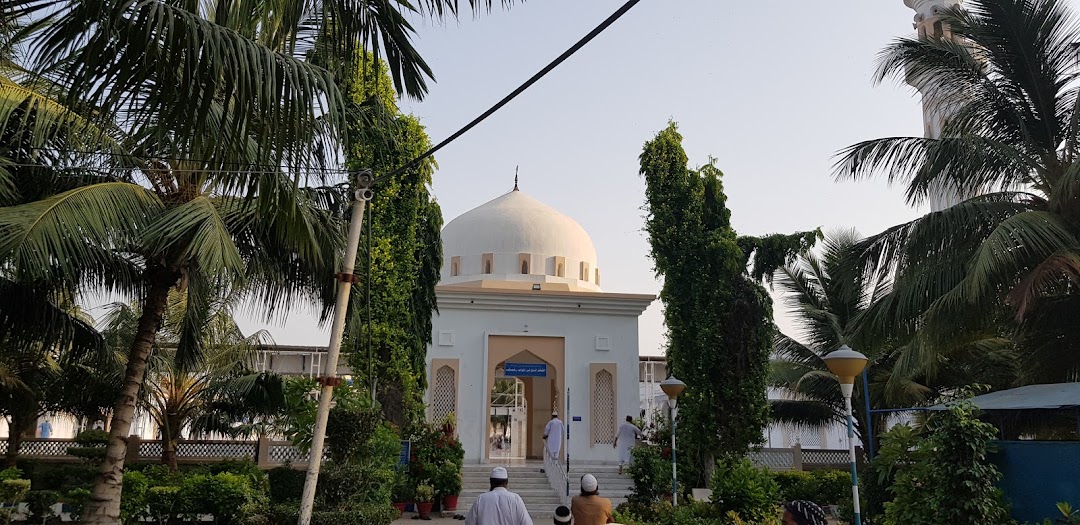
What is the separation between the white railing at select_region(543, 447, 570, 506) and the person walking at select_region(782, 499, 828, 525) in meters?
11.5

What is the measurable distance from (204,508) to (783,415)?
586 inches

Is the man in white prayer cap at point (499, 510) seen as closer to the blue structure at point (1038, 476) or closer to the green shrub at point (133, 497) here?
the blue structure at point (1038, 476)

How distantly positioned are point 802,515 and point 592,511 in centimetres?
264

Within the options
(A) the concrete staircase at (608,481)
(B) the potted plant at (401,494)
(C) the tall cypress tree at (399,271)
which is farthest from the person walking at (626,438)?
(B) the potted plant at (401,494)

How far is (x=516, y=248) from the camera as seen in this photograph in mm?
26656

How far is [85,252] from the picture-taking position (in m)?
→ 8.20

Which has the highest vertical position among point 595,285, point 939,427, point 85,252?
point 595,285

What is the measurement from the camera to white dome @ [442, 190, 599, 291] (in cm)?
2656

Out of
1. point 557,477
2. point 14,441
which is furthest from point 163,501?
point 557,477

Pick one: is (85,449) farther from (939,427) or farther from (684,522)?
(939,427)

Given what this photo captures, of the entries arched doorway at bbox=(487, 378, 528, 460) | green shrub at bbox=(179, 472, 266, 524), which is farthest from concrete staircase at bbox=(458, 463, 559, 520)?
arched doorway at bbox=(487, 378, 528, 460)

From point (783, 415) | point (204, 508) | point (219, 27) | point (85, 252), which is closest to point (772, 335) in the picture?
point (783, 415)

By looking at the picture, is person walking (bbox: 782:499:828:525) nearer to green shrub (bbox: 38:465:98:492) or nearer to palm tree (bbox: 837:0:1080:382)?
palm tree (bbox: 837:0:1080:382)

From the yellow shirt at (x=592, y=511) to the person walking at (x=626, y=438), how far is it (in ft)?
36.5
